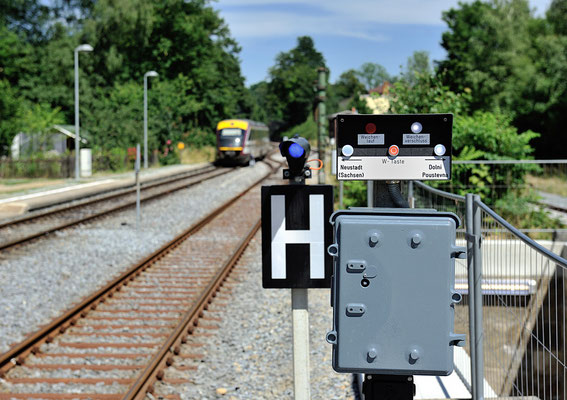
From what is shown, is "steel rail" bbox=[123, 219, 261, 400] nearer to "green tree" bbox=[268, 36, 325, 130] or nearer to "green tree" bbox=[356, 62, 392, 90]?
"green tree" bbox=[268, 36, 325, 130]

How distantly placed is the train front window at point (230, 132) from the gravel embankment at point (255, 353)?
3245 centimetres

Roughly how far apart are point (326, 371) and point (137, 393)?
1706 millimetres

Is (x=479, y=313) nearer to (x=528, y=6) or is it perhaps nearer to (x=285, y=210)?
(x=285, y=210)

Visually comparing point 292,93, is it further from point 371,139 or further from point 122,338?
point 371,139

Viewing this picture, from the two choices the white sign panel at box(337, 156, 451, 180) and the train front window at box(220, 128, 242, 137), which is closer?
the white sign panel at box(337, 156, 451, 180)

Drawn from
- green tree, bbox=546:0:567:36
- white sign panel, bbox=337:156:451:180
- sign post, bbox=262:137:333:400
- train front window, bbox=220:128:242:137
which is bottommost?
sign post, bbox=262:137:333:400

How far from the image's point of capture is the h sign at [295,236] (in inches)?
106

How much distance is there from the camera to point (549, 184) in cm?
1077

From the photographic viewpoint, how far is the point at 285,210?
272cm

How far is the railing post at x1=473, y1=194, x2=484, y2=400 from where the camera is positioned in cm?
357

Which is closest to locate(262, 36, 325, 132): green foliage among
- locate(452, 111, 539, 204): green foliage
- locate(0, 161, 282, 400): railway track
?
locate(452, 111, 539, 204): green foliage

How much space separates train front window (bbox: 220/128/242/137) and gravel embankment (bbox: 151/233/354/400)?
32.4m

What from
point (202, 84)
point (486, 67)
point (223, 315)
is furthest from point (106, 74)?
point (223, 315)

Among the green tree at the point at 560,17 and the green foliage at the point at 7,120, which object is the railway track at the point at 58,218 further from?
the green tree at the point at 560,17
